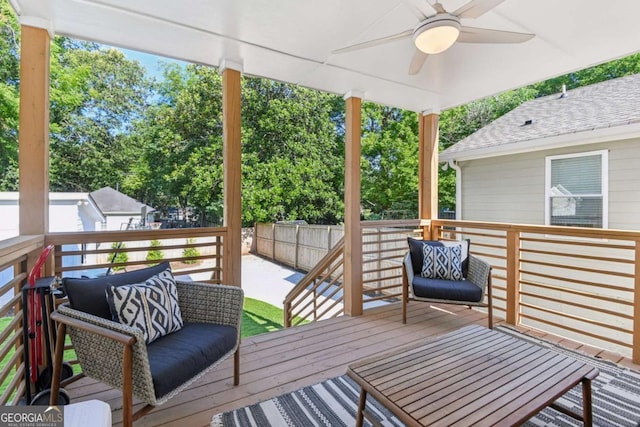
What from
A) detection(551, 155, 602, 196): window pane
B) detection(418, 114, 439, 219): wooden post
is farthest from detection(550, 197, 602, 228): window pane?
detection(418, 114, 439, 219): wooden post

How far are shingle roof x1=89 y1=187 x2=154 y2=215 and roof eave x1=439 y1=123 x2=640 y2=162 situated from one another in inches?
208

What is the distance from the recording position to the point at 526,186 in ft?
16.3

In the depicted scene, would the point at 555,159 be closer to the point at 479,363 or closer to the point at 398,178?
the point at 479,363

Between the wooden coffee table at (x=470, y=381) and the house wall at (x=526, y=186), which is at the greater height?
the house wall at (x=526, y=186)

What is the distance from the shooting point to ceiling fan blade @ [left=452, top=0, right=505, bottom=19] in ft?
5.81

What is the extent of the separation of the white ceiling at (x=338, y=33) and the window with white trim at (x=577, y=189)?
73.1 inches

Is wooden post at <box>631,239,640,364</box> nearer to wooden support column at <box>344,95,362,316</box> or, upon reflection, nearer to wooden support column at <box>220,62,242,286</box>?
wooden support column at <box>344,95,362,316</box>

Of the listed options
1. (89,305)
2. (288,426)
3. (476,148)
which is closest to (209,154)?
(476,148)

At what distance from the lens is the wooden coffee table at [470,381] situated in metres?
1.28

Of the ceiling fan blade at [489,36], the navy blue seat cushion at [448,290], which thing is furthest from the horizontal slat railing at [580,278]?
the ceiling fan blade at [489,36]

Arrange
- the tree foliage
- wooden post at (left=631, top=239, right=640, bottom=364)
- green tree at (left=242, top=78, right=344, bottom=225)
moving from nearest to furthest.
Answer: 1. wooden post at (left=631, top=239, right=640, bottom=364)
2. the tree foliage
3. green tree at (left=242, top=78, right=344, bottom=225)

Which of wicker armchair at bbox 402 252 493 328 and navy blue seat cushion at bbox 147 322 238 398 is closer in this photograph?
navy blue seat cushion at bbox 147 322 238 398

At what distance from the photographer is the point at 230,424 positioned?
1.79m

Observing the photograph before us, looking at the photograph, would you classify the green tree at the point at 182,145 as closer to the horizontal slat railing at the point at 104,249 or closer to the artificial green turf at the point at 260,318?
the artificial green turf at the point at 260,318
